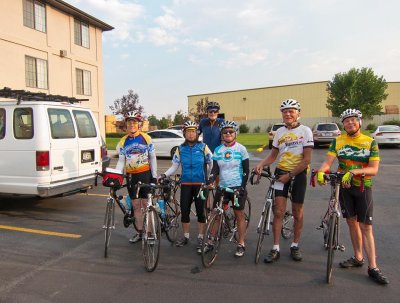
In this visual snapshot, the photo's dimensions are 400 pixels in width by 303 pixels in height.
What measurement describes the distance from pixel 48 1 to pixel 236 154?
1948cm

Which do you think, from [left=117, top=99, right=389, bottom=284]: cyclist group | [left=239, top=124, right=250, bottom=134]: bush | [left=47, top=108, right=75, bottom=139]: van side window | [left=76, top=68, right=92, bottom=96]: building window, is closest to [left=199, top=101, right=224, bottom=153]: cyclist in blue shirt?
[left=117, top=99, right=389, bottom=284]: cyclist group

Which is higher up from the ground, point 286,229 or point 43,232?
point 286,229

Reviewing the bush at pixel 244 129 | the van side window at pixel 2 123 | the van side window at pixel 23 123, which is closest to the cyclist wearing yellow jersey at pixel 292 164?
the van side window at pixel 23 123

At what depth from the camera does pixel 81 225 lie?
637 cm

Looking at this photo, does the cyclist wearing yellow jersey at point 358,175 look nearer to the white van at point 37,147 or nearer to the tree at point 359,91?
the white van at point 37,147

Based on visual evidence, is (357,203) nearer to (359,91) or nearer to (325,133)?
(325,133)

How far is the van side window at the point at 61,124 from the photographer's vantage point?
6726mm

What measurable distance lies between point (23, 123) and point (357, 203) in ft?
18.1

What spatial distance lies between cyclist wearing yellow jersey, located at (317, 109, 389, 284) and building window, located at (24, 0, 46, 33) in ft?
63.7

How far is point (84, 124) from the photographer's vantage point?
765 centimetres

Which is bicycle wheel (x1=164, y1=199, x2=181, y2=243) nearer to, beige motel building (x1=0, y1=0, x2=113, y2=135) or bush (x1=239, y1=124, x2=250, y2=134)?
beige motel building (x1=0, y1=0, x2=113, y2=135)

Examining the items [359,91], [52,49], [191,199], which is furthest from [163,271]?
[359,91]

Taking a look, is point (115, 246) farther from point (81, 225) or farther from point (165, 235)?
point (81, 225)

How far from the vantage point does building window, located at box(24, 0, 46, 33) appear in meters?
19.3
